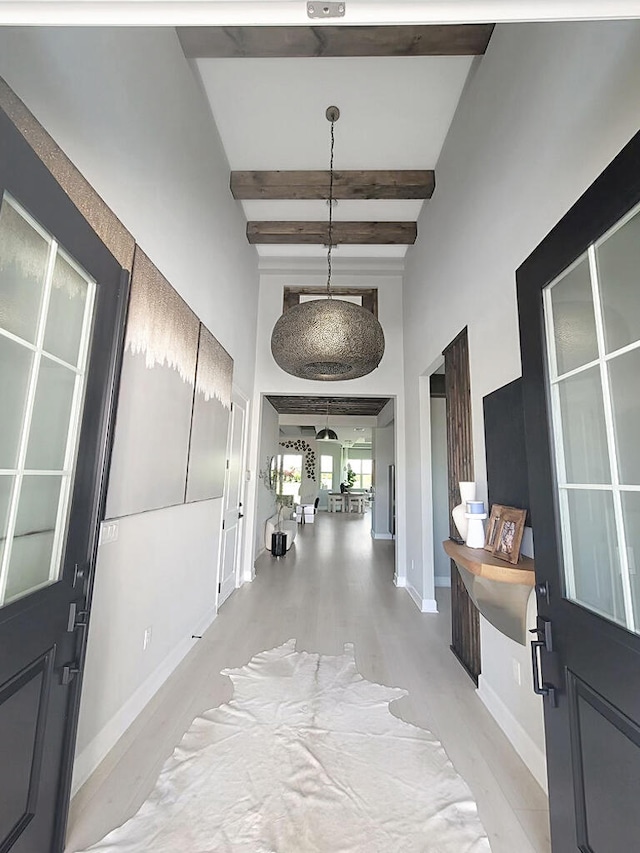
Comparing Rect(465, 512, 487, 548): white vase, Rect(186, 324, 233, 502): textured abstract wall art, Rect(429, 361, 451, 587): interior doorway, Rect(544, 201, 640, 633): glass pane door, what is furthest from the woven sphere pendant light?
Rect(429, 361, 451, 587): interior doorway

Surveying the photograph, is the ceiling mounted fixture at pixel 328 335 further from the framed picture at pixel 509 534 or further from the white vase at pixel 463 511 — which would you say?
the framed picture at pixel 509 534

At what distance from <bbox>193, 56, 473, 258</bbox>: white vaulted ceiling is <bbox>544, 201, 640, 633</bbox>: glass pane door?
285 cm

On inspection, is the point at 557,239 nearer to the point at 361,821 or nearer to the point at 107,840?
the point at 361,821

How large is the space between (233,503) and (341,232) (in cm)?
363

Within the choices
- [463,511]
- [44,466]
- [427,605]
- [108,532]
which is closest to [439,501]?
[427,605]

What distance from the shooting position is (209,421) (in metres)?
3.33

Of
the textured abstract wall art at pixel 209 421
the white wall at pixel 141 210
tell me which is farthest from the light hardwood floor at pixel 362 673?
the textured abstract wall art at pixel 209 421

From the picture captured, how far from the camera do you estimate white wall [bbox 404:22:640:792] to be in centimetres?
147

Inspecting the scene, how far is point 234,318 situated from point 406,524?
3332 millimetres

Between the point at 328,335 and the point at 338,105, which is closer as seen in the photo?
the point at 328,335

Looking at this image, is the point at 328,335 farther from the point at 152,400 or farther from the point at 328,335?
the point at 152,400

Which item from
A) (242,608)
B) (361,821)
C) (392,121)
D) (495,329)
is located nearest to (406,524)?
(242,608)

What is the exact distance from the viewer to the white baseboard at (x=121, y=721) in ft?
5.46

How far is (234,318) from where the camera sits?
424 cm
